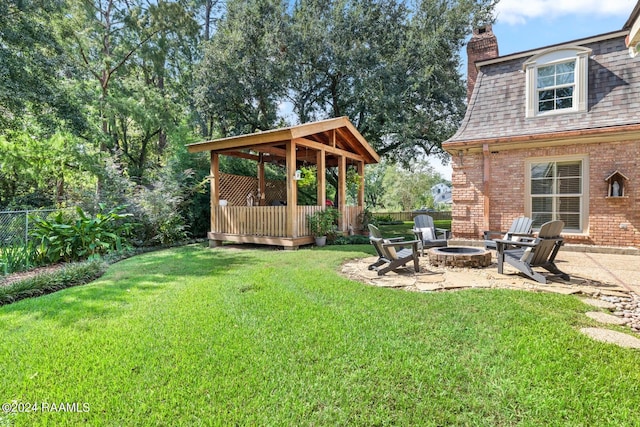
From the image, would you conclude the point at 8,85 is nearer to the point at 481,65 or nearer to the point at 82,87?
the point at 82,87

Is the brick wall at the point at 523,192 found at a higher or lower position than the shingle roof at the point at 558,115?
lower

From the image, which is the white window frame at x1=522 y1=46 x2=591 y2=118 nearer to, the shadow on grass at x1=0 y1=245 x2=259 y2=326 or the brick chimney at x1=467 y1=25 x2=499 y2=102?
the brick chimney at x1=467 y1=25 x2=499 y2=102

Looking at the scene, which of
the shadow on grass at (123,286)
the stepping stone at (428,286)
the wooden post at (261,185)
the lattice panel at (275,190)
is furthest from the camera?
the lattice panel at (275,190)

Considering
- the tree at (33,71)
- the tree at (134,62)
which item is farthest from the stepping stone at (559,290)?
the tree at (134,62)

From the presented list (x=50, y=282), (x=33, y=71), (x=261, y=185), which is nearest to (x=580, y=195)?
(x=261, y=185)

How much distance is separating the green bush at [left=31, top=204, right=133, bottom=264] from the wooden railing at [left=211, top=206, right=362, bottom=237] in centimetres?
272

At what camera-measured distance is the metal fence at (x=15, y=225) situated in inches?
272

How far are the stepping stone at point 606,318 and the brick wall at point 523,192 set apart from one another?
4.98 meters

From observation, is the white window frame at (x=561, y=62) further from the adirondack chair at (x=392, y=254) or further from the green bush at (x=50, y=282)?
the green bush at (x=50, y=282)

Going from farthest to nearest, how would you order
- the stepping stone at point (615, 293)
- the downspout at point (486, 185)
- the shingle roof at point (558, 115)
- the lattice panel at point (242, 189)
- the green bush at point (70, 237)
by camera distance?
the lattice panel at point (242, 189) → the downspout at point (486, 185) → the shingle roof at point (558, 115) → the green bush at point (70, 237) → the stepping stone at point (615, 293)

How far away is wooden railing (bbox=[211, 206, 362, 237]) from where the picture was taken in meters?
8.62

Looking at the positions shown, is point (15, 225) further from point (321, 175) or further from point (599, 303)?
point (599, 303)

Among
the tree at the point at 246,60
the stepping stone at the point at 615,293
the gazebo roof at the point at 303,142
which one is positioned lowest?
the stepping stone at the point at 615,293

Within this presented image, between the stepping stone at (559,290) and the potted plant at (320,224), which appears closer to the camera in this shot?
the stepping stone at (559,290)
